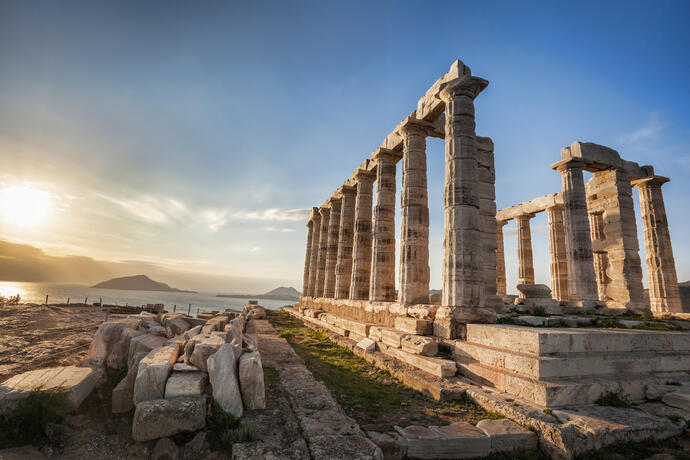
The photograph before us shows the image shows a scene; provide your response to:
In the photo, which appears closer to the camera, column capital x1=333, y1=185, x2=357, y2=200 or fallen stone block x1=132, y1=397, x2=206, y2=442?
fallen stone block x1=132, y1=397, x2=206, y2=442

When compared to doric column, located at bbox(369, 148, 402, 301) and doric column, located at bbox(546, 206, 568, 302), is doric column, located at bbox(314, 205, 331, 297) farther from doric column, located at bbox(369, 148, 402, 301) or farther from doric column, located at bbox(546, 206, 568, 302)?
doric column, located at bbox(546, 206, 568, 302)

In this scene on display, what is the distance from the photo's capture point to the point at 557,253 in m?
23.6

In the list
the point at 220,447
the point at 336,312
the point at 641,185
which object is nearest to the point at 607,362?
the point at 220,447

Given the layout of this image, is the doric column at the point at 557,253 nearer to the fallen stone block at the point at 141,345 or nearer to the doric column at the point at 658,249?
the doric column at the point at 658,249

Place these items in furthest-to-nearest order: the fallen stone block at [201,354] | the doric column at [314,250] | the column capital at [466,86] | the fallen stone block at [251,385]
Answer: the doric column at [314,250], the column capital at [466,86], the fallen stone block at [201,354], the fallen stone block at [251,385]

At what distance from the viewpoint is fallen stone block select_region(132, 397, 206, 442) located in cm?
423

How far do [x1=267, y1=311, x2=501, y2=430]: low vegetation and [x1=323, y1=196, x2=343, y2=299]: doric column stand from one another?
15108 mm

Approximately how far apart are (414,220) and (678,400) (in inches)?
375

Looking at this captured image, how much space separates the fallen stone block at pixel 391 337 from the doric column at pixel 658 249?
18.2 m

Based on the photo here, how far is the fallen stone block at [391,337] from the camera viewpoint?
414 inches

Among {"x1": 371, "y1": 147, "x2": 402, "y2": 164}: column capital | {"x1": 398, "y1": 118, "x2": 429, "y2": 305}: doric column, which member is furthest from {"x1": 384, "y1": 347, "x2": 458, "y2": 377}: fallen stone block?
{"x1": 371, "y1": 147, "x2": 402, "y2": 164}: column capital

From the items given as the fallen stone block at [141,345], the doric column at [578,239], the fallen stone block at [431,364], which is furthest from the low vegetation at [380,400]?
the doric column at [578,239]

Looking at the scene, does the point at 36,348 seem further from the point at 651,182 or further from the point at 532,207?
the point at 651,182

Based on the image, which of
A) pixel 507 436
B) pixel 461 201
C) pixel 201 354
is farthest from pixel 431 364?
pixel 461 201
